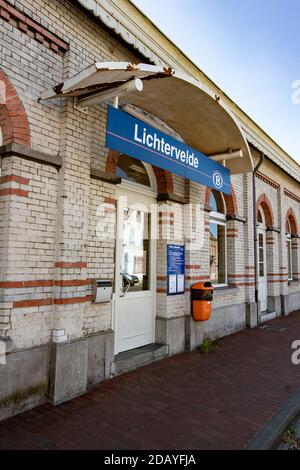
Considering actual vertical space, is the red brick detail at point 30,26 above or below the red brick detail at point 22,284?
above

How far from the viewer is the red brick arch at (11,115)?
377cm

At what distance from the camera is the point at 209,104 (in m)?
5.25

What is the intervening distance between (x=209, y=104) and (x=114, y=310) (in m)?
3.55

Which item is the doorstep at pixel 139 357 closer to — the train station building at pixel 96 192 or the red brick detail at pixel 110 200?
the train station building at pixel 96 192

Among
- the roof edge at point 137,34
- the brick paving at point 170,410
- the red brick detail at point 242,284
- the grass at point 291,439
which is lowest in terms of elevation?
the grass at point 291,439

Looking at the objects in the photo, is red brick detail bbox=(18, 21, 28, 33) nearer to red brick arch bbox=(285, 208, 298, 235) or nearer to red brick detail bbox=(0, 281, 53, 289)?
red brick detail bbox=(0, 281, 53, 289)

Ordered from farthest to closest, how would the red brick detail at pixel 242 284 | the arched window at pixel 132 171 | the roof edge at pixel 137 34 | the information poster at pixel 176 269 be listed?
the red brick detail at pixel 242 284 → the information poster at pixel 176 269 → the arched window at pixel 132 171 → the roof edge at pixel 137 34

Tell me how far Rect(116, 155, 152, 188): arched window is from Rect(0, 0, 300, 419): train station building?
2 centimetres

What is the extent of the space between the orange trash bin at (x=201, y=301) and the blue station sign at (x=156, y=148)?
1.98 m

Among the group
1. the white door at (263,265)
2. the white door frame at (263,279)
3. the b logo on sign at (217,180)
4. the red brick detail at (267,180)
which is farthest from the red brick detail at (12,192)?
the white door at (263,265)

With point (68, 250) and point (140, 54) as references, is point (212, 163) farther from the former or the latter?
point (68, 250)

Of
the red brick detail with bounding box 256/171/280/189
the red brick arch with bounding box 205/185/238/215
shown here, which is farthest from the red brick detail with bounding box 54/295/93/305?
the red brick detail with bounding box 256/171/280/189

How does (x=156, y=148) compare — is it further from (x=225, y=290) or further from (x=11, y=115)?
(x=225, y=290)

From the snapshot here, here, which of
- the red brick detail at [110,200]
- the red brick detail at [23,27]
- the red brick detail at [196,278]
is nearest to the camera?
the red brick detail at [23,27]
